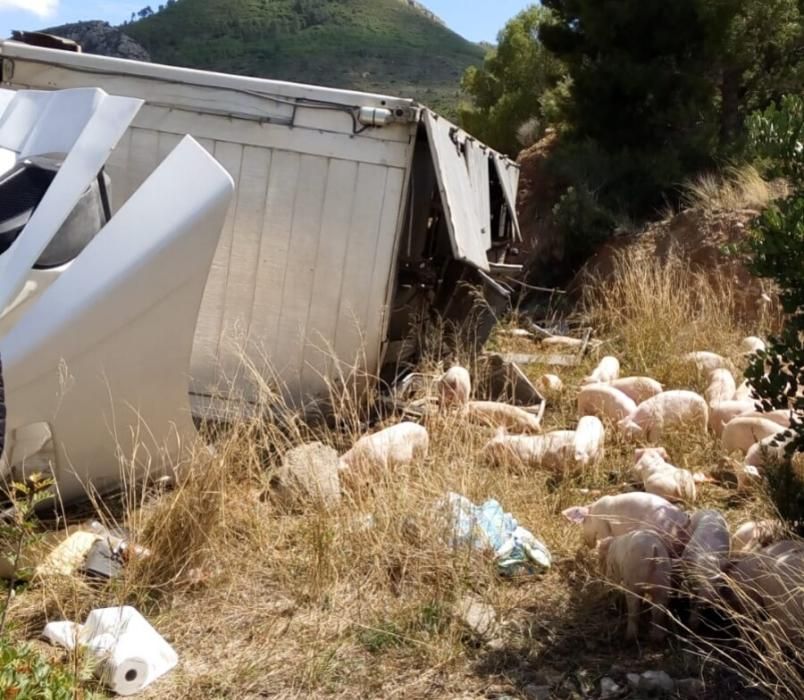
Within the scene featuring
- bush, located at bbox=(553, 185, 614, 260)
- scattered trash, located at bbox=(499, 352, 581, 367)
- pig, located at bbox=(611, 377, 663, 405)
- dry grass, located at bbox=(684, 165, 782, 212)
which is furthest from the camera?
bush, located at bbox=(553, 185, 614, 260)

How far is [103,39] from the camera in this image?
53.6m

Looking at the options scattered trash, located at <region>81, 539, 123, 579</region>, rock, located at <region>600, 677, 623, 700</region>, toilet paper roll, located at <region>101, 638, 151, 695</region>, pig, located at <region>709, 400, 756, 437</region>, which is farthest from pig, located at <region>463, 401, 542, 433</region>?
toilet paper roll, located at <region>101, 638, 151, 695</region>

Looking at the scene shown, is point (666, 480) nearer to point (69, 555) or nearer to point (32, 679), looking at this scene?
point (69, 555)

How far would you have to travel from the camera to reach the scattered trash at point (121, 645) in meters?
3.24

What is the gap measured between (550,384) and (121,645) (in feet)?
14.3

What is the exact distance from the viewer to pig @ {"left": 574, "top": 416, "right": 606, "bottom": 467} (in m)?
5.40

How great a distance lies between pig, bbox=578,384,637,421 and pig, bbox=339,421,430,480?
4.99 ft

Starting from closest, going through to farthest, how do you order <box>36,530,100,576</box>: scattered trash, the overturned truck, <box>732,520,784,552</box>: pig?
<box>36,530,100,576</box>: scattered trash < <box>732,520,784,552</box>: pig < the overturned truck

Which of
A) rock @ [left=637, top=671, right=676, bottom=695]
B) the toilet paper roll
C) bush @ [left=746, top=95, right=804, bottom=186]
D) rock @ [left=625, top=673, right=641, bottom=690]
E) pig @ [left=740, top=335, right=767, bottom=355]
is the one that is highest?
bush @ [left=746, top=95, right=804, bottom=186]

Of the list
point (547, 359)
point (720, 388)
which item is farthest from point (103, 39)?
point (720, 388)

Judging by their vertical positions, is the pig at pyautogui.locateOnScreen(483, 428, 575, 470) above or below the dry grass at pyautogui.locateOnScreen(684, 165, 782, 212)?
below

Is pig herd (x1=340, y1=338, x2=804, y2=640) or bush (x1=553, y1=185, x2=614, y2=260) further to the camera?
bush (x1=553, y1=185, x2=614, y2=260)

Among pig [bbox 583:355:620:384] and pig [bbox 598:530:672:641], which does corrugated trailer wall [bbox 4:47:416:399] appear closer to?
pig [bbox 583:355:620:384]

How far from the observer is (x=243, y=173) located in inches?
230
